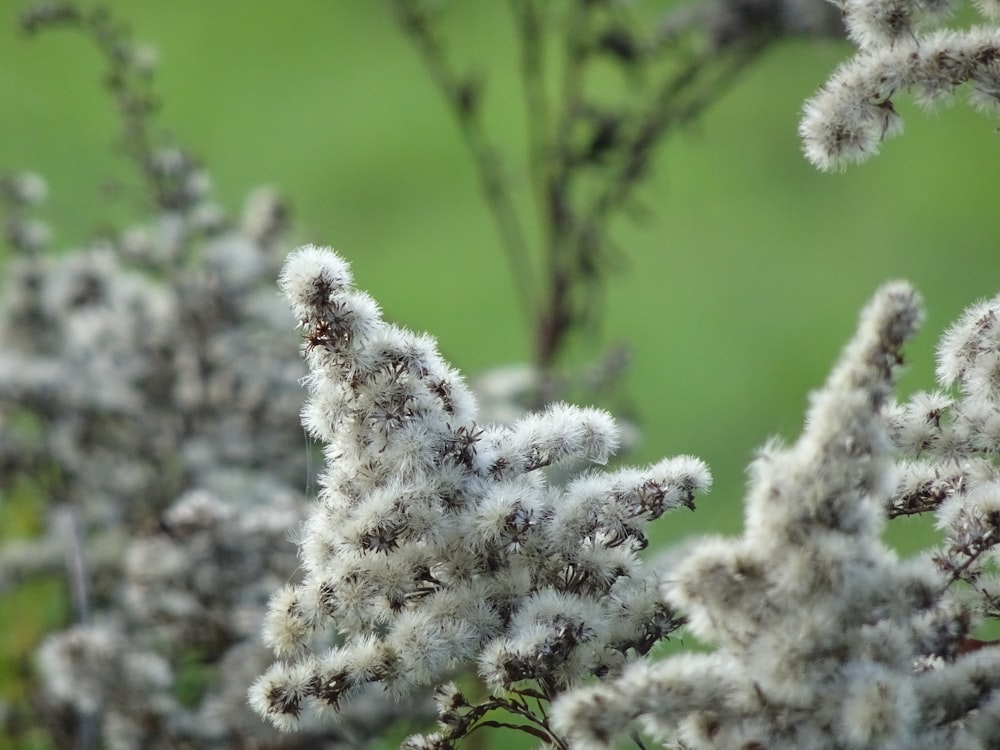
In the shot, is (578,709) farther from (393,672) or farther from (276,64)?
(276,64)

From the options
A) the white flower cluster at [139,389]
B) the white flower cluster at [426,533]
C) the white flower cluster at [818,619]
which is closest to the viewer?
the white flower cluster at [818,619]

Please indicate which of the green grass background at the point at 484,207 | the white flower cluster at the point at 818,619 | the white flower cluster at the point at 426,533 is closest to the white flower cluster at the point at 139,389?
the white flower cluster at the point at 426,533

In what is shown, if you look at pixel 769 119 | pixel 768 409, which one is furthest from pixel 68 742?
pixel 769 119

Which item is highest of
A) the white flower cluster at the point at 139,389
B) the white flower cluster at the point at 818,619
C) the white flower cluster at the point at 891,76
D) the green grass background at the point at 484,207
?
the green grass background at the point at 484,207

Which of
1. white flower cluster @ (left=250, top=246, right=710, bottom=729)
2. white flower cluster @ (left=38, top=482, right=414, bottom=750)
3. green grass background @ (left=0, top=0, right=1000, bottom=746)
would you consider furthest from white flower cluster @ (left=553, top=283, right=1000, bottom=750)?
green grass background @ (left=0, top=0, right=1000, bottom=746)

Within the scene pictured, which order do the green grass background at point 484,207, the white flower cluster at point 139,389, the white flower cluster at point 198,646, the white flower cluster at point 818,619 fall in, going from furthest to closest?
the green grass background at point 484,207 → the white flower cluster at point 139,389 → the white flower cluster at point 198,646 → the white flower cluster at point 818,619

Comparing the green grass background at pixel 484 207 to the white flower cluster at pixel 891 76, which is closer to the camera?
the white flower cluster at pixel 891 76

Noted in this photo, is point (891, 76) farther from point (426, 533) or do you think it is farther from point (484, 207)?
point (484, 207)

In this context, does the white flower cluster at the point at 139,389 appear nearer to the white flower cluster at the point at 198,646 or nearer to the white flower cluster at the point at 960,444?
the white flower cluster at the point at 198,646
